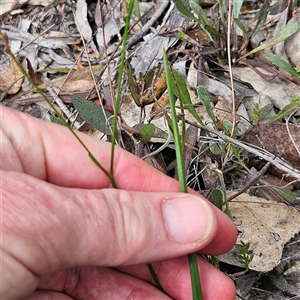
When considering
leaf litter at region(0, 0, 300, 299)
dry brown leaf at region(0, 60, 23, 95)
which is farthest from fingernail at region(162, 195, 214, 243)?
dry brown leaf at region(0, 60, 23, 95)

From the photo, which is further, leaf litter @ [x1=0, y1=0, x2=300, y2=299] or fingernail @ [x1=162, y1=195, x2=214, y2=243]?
leaf litter @ [x1=0, y1=0, x2=300, y2=299]

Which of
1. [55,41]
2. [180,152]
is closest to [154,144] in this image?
[180,152]

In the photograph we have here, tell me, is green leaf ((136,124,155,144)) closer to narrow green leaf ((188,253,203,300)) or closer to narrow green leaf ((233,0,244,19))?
narrow green leaf ((188,253,203,300))

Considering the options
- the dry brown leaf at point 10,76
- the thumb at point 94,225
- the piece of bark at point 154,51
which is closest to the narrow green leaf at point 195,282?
the thumb at point 94,225

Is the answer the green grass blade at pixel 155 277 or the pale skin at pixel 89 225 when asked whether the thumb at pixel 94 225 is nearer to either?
the pale skin at pixel 89 225

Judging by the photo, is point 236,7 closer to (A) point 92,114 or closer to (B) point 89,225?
(A) point 92,114

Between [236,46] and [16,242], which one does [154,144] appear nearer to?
[236,46]

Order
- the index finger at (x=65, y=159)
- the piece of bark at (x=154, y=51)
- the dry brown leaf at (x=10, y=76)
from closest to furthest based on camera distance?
the index finger at (x=65, y=159)
the piece of bark at (x=154, y=51)
the dry brown leaf at (x=10, y=76)
